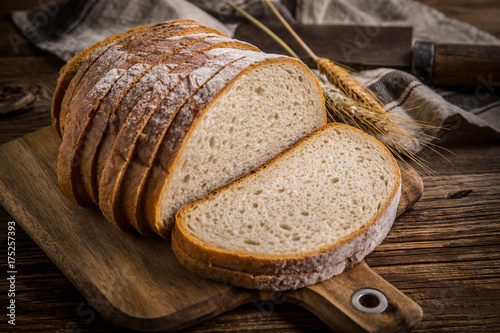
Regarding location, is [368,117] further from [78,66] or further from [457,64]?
[78,66]

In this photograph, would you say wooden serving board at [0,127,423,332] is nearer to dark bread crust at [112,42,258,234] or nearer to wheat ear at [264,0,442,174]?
dark bread crust at [112,42,258,234]

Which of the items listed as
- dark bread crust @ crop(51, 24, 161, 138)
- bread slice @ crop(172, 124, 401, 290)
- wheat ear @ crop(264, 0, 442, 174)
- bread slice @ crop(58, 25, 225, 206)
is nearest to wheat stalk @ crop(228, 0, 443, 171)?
wheat ear @ crop(264, 0, 442, 174)

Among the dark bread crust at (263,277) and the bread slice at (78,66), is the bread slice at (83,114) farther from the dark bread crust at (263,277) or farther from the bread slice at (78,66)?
the dark bread crust at (263,277)

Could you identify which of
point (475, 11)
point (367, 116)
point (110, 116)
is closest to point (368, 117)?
point (367, 116)

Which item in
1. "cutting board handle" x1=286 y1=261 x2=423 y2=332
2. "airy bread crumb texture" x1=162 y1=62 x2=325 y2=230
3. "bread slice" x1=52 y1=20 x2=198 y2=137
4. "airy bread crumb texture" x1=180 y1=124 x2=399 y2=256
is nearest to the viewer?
"cutting board handle" x1=286 y1=261 x2=423 y2=332

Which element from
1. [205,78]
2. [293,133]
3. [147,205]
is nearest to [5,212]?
[147,205]

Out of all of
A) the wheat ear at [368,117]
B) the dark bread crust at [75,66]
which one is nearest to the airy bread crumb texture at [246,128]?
the wheat ear at [368,117]

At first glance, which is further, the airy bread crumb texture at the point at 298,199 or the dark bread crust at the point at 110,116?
the dark bread crust at the point at 110,116
